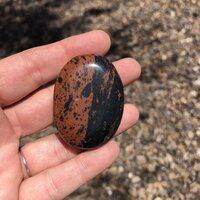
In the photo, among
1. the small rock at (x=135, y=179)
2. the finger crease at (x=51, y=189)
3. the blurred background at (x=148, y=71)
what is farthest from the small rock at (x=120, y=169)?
the finger crease at (x=51, y=189)

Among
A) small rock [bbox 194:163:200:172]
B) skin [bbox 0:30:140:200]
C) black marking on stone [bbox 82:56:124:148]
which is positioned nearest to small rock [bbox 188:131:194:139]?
small rock [bbox 194:163:200:172]

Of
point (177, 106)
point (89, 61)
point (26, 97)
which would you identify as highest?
point (89, 61)

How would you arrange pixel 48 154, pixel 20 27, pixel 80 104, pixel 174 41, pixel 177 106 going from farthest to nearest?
1. pixel 20 27
2. pixel 174 41
3. pixel 177 106
4. pixel 48 154
5. pixel 80 104

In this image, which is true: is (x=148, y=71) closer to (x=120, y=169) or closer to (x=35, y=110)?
(x=120, y=169)

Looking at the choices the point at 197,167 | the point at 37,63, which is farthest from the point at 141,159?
the point at 37,63

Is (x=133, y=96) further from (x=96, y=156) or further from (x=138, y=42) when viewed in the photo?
(x=96, y=156)

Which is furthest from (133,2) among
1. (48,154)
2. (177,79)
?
(48,154)

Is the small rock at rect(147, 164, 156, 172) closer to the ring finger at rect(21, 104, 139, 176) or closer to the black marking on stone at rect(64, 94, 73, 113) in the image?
the ring finger at rect(21, 104, 139, 176)
